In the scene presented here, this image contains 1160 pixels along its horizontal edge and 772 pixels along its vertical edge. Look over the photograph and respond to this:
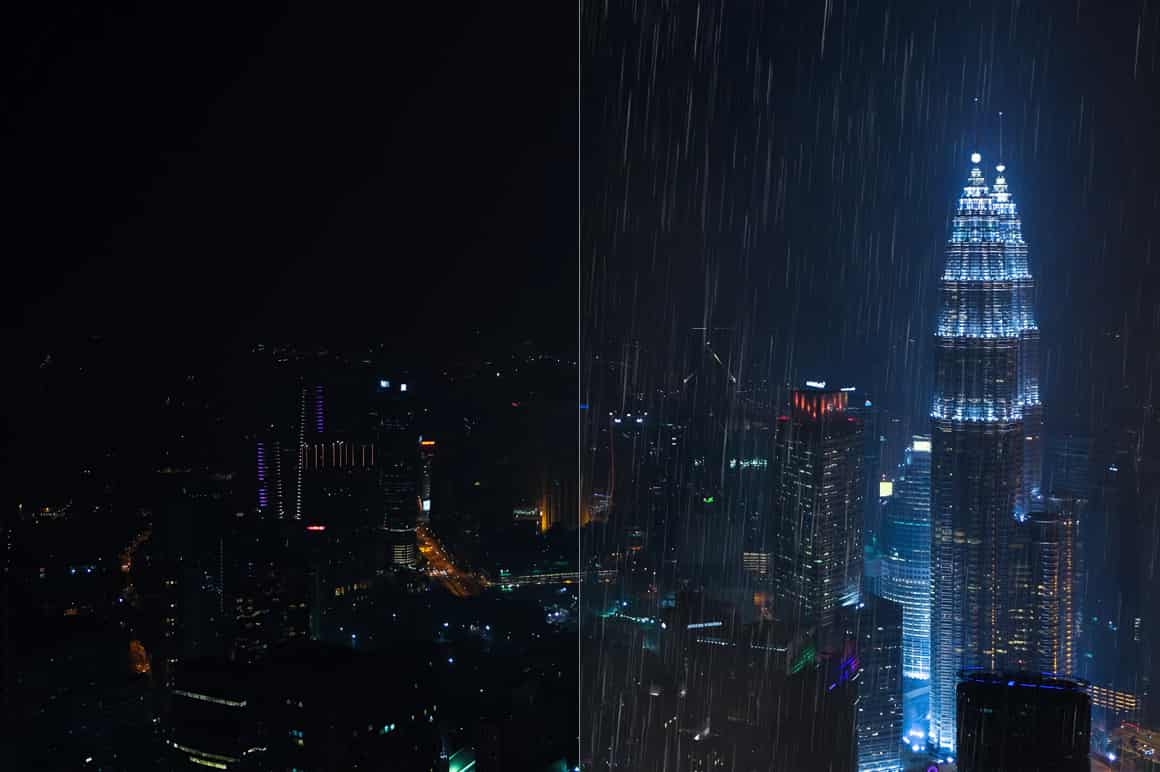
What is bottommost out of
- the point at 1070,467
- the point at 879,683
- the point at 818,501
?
the point at 879,683

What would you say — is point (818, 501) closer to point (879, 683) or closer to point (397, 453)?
point (879, 683)

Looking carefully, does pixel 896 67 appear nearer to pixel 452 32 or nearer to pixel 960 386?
pixel 960 386

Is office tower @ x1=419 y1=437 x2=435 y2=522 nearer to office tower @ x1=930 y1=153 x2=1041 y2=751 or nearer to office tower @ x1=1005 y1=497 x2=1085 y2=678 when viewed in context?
office tower @ x1=930 y1=153 x2=1041 y2=751

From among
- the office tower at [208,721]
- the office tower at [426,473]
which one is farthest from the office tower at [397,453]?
the office tower at [208,721]

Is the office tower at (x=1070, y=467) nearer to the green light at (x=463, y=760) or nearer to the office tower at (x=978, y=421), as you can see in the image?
the office tower at (x=978, y=421)

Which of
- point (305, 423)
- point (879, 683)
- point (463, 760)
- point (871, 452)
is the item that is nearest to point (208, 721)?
point (463, 760)

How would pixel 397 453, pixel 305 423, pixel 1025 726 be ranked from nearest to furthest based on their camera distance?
1. pixel 1025 726
2. pixel 305 423
3. pixel 397 453

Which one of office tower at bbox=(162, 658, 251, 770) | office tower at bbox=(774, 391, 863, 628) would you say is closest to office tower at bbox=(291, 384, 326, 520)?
office tower at bbox=(162, 658, 251, 770)
